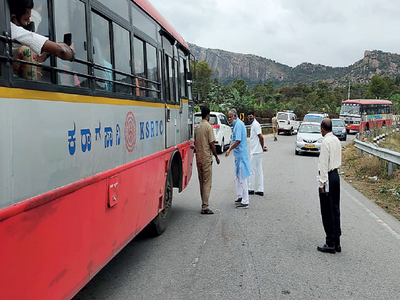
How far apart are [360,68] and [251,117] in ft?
558

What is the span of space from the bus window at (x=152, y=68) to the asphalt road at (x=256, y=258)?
2.20 metres

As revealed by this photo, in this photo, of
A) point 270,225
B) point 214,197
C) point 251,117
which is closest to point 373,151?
point 251,117

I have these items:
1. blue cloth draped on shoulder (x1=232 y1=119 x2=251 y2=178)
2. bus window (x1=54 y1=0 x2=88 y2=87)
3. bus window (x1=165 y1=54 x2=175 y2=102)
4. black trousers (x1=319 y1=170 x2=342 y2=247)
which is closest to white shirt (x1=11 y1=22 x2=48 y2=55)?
bus window (x1=54 y1=0 x2=88 y2=87)

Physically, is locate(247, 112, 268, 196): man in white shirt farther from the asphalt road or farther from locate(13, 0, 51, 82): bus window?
locate(13, 0, 51, 82): bus window

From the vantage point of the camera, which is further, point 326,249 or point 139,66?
point 326,249

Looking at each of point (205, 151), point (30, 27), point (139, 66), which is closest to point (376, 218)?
point (205, 151)

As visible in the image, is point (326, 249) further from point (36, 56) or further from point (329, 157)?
point (36, 56)

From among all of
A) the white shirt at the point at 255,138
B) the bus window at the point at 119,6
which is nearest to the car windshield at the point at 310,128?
the white shirt at the point at 255,138

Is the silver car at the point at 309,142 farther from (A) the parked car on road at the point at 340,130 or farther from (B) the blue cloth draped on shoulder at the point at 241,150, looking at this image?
(A) the parked car on road at the point at 340,130

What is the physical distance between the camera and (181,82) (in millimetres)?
7867

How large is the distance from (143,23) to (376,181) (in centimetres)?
900

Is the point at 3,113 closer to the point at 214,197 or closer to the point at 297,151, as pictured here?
the point at 214,197

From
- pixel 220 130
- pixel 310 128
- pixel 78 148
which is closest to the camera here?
pixel 78 148

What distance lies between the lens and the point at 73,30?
335 cm
